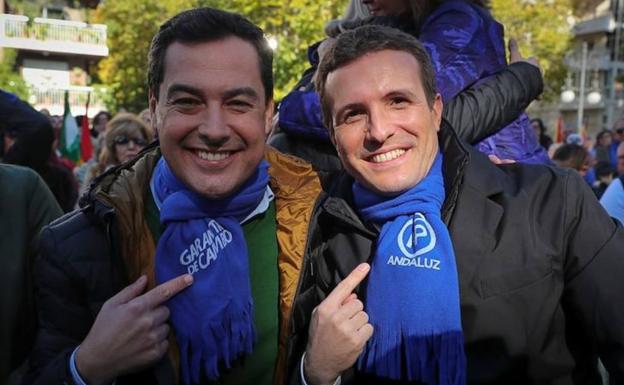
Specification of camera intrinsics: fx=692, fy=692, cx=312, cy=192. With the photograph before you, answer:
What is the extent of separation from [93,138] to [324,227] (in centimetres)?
1111

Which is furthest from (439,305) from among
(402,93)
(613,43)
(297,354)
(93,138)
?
(613,43)

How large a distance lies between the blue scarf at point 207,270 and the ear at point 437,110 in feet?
2.08

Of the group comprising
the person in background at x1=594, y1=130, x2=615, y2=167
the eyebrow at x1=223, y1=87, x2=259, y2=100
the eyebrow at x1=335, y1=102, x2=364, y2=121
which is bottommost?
the person in background at x1=594, y1=130, x2=615, y2=167

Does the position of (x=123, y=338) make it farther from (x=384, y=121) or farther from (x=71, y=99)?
(x=71, y=99)

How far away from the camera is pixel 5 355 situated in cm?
250

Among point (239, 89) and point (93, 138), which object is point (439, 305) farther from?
point (93, 138)

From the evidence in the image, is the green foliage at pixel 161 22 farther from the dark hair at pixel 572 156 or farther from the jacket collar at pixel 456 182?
the jacket collar at pixel 456 182

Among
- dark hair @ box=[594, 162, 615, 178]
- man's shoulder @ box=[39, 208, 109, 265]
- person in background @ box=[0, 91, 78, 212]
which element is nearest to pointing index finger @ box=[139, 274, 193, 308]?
man's shoulder @ box=[39, 208, 109, 265]

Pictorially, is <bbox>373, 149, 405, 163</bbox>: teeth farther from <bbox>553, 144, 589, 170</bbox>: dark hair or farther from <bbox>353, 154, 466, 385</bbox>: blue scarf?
<bbox>553, 144, 589, 170</bbox>: dark hair

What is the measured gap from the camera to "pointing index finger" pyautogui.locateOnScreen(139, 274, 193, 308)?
2111mm

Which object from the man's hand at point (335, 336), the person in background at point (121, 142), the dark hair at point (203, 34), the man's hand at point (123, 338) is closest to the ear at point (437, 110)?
the dark hair at point (203, 34)

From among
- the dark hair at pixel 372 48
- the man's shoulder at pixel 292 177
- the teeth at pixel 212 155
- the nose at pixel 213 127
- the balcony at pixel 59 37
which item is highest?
the balcony at pixel 59 37

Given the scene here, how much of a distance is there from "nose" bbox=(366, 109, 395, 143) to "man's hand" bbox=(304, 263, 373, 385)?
19.1 inches

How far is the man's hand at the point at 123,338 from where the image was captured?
2045 mm
